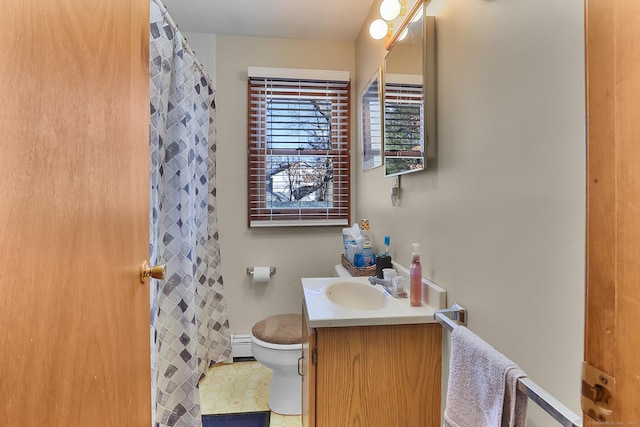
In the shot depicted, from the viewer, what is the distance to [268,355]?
66.6 inches

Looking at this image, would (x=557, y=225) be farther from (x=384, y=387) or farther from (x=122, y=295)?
(x=122, y=295)

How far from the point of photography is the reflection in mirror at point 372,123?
1.82 m

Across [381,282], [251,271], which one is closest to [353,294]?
[381,282]

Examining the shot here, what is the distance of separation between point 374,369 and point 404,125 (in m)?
1.00

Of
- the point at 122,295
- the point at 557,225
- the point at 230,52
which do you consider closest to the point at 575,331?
the point at 557,225

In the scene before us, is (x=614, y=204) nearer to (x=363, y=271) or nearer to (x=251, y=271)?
(x=363, y=271)

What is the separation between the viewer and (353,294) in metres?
1.55

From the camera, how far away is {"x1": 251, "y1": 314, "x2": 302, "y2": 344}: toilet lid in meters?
1.69

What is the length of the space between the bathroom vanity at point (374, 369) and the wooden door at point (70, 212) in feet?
1.83

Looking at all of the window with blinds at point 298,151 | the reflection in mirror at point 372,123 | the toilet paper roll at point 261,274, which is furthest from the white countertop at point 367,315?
the window with blinds at point 298,151

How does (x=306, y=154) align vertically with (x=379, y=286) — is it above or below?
above

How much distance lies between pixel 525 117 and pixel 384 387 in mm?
945

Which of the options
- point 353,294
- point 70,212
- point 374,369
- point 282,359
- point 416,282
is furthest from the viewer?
point 282,359

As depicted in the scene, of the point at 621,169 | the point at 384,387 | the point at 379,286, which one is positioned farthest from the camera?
the point at 379,286
